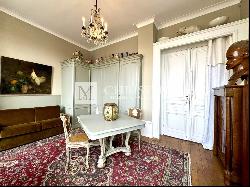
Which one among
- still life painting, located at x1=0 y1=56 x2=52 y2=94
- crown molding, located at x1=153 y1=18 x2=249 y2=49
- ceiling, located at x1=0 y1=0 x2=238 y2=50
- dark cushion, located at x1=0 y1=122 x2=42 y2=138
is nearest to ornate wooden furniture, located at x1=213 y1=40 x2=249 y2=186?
crown molding, located at x1=153 y1=18 x2=249 y2=49

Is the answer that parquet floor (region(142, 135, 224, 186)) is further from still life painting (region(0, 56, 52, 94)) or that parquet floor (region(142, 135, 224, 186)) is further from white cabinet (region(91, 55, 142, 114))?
still life painting (region(0, 56, 52, 94))

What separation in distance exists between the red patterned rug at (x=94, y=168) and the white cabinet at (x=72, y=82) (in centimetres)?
185

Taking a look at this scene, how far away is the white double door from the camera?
3664 mm

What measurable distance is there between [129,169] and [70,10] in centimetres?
380

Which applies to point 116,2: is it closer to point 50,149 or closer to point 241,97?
point 241,97

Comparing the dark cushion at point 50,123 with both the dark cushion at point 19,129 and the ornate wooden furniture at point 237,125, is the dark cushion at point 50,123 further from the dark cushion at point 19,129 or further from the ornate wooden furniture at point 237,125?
the ornate wooden furniture at point 237,125

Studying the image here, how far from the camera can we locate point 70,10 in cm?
361

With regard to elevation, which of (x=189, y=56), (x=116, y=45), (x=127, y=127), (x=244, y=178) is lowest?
(x=244, y=178)

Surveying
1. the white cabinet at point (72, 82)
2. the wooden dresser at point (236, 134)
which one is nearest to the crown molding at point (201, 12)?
the wooden dresser at point (236, 134)

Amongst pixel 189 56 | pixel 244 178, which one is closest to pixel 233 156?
pixel 244 178

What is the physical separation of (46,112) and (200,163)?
416 centimetres

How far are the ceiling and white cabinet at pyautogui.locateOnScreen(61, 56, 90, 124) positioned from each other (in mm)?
1123

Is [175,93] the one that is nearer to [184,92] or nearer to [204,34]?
[184,92]

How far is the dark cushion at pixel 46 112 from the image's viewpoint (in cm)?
417
